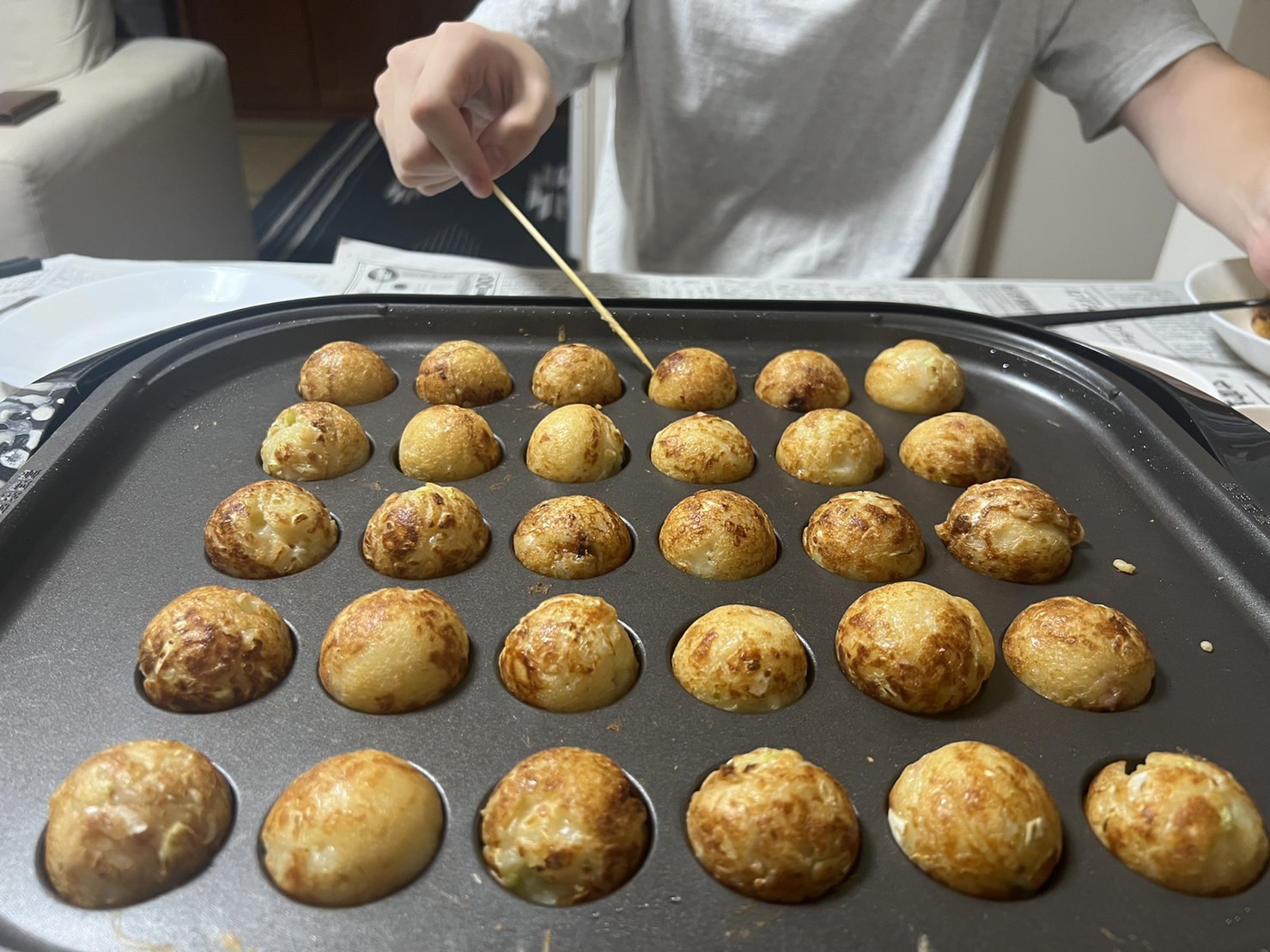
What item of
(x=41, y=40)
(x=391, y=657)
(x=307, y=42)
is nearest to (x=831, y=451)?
(x=391, y=657)

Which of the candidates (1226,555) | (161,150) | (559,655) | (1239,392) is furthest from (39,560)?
(161,150)

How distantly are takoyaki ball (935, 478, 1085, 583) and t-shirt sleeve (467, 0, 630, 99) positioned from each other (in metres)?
1.26

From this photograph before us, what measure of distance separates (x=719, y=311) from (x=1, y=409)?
97cm

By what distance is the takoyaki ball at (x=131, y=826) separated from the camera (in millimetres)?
629

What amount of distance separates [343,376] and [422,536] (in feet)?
1.25

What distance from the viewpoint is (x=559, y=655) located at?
0.80 metres

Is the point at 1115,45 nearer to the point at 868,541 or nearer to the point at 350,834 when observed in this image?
the point at 868,541

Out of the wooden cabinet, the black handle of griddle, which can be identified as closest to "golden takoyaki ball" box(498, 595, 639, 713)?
the black handle of griddle

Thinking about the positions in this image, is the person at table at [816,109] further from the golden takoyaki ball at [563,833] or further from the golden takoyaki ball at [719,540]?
the golden takoyaki ball at [563,833]

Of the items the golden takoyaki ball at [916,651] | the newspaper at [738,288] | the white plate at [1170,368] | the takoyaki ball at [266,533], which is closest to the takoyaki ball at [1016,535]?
the golden takoyaki ball at [916,651]

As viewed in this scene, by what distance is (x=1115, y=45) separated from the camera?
1.84m

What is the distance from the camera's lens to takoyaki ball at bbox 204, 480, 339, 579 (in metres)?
0.93

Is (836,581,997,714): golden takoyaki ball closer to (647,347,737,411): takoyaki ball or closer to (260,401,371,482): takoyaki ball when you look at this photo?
(647,347,737,411): takoyaki ball

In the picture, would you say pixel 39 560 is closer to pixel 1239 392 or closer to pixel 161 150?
pixel 1239 392
